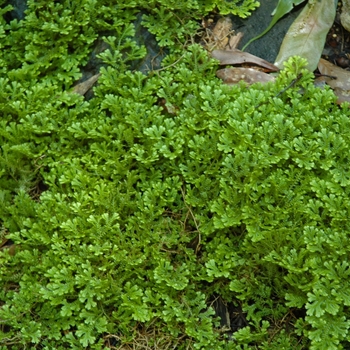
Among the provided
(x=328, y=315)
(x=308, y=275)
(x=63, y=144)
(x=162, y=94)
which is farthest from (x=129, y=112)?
(x=328, y=315)

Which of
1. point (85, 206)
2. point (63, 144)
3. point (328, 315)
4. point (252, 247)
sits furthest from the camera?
point (63, 144)

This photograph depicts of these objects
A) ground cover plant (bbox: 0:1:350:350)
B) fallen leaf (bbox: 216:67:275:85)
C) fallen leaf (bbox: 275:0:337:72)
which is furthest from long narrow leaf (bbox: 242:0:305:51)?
ground cover plant (bbox: 0:1:350:350)

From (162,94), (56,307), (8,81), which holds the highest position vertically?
(162,94)

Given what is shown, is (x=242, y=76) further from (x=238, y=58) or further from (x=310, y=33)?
(x=310, y=33)

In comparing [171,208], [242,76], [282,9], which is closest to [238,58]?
[242,76]

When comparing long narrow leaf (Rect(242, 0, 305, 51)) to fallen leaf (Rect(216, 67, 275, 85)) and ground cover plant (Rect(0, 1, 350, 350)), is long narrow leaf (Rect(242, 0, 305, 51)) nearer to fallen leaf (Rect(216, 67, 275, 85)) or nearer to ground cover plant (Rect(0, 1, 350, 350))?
fallen leaf (Rect(216, 67, 275, 85))

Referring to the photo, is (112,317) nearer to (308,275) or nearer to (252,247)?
(252,247)
